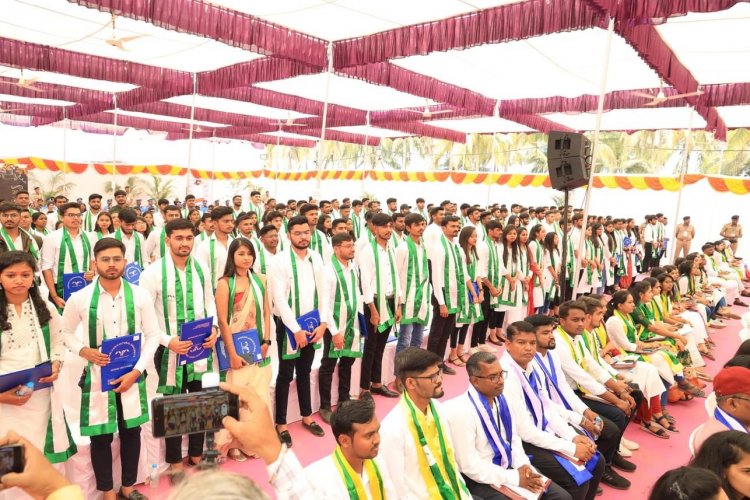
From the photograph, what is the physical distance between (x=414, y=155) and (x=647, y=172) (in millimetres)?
7762

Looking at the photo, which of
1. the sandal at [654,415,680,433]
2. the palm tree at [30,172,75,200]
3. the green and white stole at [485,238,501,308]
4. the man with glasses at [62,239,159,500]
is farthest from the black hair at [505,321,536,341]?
the palm tree at [30,172,75,200]

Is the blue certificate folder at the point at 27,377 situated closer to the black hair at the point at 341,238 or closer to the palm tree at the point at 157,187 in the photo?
the black hair at the point at 341,238

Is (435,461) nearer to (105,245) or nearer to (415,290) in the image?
(105,245)

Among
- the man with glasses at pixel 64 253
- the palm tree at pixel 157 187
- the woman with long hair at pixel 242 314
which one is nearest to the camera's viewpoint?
the woman with long hair at pixel 242 314

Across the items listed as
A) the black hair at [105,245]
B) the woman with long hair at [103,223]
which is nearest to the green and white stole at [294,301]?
the black hair at [105,245]

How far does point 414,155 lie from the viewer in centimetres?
1848

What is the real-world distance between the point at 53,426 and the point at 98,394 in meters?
0.23

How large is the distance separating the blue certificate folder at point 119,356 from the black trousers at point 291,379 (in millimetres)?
1090

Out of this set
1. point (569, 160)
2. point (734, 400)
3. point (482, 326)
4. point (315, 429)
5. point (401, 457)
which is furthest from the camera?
point (482, 326)

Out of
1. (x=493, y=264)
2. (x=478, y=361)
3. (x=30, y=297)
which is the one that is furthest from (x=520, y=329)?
(x=493, y=264)

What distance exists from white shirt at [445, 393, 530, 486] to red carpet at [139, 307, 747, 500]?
3.40 ft

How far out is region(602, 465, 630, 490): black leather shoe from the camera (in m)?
3.28

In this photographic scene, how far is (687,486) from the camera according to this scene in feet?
Answer: 4.65

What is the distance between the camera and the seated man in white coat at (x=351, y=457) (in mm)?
1840
